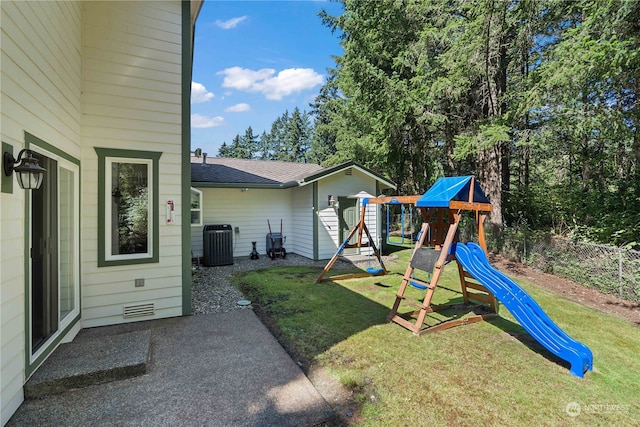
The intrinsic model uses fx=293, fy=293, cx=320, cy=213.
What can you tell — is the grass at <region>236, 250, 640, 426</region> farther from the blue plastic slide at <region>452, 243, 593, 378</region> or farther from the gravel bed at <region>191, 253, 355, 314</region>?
the gravel bed at <region>191, 253, 355, 314</region>

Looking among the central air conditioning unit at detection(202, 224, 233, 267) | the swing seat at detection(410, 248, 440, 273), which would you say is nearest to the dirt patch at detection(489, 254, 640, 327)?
the swing seat at detection(410, 248, 440, 273)

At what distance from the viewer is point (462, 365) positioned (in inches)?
124

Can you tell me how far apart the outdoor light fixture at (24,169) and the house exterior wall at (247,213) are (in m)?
6.55

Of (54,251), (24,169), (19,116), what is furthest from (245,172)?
(24,169)

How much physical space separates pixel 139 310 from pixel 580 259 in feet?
28.3

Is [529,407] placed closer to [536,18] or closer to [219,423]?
[219,423]

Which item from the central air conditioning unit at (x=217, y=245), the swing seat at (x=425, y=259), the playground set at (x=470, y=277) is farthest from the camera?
the central air conditioning unit at (x=217, y=245)

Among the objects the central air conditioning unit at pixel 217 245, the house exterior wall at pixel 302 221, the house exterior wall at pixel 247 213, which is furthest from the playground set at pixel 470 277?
the house exterior wall at pixel 247 213

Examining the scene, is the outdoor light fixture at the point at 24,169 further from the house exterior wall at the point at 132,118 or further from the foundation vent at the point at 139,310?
the foundation vent at the point at 139,310

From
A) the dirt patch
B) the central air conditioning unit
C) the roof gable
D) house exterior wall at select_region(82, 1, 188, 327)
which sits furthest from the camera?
the roof gable

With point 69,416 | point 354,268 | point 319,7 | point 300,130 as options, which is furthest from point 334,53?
point 300,130

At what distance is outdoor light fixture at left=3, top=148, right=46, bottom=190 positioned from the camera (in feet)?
7.53

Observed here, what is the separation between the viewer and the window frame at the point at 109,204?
3.96 meters

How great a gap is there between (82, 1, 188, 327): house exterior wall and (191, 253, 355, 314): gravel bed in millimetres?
717
